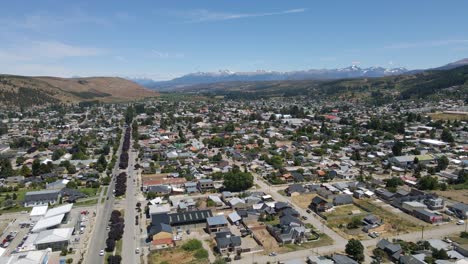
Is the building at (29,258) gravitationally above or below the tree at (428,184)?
above

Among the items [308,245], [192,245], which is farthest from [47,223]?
[308,245]

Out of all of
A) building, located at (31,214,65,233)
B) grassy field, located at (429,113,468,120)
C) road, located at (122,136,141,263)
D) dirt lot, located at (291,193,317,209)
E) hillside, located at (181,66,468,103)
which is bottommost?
dirt lot, located at (291,193,317,209)

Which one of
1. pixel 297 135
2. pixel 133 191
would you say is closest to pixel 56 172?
pixel 133 191

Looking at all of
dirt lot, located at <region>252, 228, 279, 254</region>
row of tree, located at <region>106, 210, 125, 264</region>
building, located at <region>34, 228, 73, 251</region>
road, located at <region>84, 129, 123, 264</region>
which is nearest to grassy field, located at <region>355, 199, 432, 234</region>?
dirt lot, located at <region>252, 228, 279, 254</region>

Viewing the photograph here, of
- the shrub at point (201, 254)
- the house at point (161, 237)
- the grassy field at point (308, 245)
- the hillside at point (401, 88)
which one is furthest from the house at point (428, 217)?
the hillside at point (401, 88)

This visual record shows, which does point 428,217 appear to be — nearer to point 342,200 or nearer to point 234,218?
point 342,200

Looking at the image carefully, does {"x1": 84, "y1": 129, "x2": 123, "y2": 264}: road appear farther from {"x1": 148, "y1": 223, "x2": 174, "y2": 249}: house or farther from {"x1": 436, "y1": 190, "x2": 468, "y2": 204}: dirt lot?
{"x1": 436, "y1": 190, "x2": 468, "y2": 204}: dirt lot

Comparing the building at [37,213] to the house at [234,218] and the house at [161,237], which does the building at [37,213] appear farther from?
the house at [234,218]
